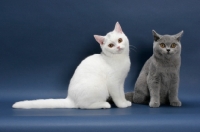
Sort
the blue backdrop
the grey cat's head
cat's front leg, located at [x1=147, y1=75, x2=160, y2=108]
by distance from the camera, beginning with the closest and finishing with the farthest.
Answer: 1. the grey cat's head
2. cat's front leg, located at [x1=147, y1=75, x2=160, y2=108]
3. the blue backdrop

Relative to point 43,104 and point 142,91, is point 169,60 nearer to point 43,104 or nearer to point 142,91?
point 142,91

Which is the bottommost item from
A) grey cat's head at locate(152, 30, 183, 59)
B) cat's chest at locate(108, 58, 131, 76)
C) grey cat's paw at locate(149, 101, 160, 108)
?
grey cat's paw at locate(149, 101, 160, 108)

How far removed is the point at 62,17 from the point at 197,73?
52.8 inches

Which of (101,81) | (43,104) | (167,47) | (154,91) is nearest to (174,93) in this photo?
(154,91)

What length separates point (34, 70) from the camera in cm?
263

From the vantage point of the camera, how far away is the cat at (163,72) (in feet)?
6.89

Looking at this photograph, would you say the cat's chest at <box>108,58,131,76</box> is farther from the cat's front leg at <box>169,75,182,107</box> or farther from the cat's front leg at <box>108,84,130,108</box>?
the cat's front leg at <box>169,75,182,107</box>

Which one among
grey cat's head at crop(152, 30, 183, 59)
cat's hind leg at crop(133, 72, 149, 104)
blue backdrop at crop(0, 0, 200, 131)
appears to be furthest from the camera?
blue backdrop at crop(0, 0, 200, 131)

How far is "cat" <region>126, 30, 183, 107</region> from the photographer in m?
2.10

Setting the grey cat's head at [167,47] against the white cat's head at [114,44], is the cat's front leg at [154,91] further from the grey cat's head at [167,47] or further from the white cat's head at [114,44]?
the white cat's head at [114,44]

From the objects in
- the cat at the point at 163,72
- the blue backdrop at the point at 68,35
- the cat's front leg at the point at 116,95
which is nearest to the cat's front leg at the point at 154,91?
the cat at the point at 163,72

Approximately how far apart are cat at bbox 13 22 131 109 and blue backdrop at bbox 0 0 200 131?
39 cm

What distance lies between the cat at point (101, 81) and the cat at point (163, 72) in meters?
0.20

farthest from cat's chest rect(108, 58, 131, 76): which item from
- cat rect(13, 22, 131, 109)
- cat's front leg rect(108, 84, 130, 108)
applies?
cat's front leg rect(108, 84, 130, 108)
